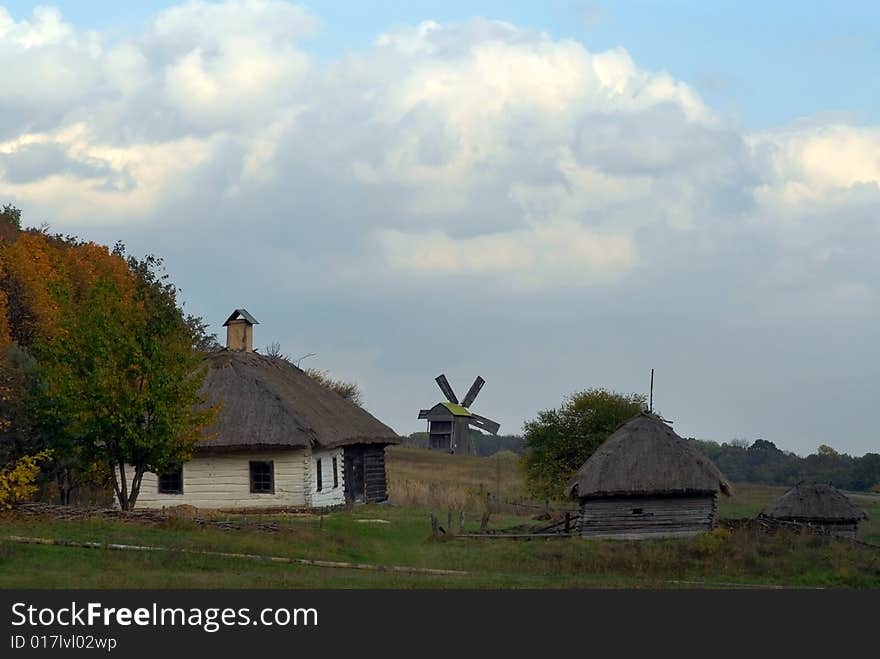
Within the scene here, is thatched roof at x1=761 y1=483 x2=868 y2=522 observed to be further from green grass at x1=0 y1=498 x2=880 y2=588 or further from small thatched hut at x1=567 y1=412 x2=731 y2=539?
green grass at x1=0 y1=498 x2=880 y2=588

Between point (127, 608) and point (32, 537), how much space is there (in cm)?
1091

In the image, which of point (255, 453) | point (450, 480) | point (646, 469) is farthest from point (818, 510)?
point (450, 480)

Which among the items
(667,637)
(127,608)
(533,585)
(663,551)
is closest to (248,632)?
(127,608)

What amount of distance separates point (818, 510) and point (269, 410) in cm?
1774

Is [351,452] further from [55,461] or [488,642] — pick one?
[488,642]

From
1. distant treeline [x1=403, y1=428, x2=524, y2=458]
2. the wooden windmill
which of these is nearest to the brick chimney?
the wooden windmill

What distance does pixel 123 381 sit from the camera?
33625 millimetres

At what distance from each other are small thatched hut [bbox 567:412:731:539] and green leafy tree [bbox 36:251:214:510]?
1065cm

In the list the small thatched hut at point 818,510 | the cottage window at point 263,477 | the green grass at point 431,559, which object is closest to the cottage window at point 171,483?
the cottage window at point 263,477

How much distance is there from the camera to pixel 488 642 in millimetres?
16250

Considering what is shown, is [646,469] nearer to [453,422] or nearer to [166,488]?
[166,488]

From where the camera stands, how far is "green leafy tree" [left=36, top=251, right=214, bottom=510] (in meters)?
33.5

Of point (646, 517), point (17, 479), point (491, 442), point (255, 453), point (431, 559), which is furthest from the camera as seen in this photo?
point (491, 442)

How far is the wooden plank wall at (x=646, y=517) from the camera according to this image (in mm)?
35312
